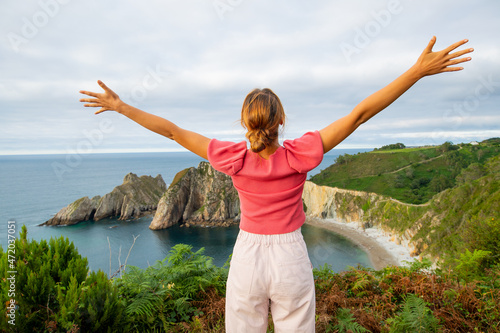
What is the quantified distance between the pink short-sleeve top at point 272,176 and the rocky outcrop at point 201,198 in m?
55.9

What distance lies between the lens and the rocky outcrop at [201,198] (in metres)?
56.8

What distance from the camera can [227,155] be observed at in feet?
6.17

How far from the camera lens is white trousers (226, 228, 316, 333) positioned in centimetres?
173

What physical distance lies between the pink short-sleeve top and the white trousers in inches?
4.0

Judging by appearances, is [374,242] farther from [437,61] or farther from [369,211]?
[437,61]

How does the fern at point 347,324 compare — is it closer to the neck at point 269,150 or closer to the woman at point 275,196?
the woman at point 275,196

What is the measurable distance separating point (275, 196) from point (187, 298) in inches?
93.5

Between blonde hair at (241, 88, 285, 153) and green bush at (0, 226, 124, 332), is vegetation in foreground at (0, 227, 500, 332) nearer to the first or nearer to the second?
green bush at (0, 226, 124, 332)

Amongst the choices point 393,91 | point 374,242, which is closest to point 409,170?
point 374,242

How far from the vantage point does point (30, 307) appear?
2428 millimetres

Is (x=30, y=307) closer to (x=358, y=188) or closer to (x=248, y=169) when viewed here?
(x=248, y=169)

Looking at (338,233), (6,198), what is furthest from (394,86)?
(6,198)

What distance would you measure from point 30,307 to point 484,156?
7703 centimetres

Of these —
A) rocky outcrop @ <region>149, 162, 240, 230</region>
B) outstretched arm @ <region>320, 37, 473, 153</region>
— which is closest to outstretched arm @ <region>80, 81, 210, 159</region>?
outstretched arm @ <region>320, 37, 473, 153</region>
